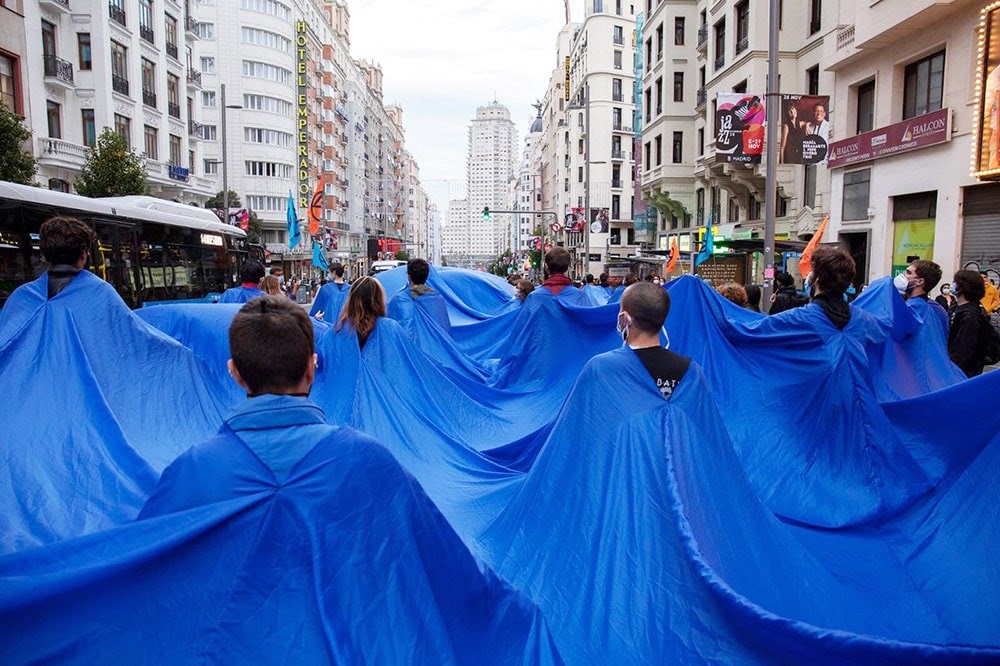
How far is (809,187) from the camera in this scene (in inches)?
1051

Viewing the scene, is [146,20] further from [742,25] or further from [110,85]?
[742,25]

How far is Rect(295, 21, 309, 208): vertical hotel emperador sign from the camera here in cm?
6856

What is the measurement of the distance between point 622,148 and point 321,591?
78.8m

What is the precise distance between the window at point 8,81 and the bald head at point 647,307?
2880 centimetres

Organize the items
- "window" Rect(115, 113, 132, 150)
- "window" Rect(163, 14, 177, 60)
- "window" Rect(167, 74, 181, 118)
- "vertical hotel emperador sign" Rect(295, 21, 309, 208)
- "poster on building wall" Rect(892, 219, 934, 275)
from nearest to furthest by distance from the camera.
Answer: "poster on building wall" Rect(892, 219, 934, 275) → "window" Rect(115, 113, 132, 150) → "window" Rect(163, 14, 177, 60) → "window" Rect(167, 74, 181, 118) → "vertical hotel emperador sign" Rect(295, 21, 309, 208)

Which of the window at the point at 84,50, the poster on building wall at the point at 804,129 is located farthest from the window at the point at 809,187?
the window at the point at 84,50

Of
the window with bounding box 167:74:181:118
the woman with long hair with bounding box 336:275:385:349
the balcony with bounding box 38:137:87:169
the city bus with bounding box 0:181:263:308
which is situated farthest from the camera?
the window with bounding box 167:74:181:118

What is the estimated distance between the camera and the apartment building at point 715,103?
86.1 ft

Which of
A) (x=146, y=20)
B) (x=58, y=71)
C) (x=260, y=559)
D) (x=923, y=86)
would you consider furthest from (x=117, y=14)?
(x=260, y=559)

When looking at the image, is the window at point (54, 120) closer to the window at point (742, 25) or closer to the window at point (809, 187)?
the window at point (742, 25)

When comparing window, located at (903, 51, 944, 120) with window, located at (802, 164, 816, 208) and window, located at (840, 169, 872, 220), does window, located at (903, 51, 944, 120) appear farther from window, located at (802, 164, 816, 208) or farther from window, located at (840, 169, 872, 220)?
window, located at (802, 164, 816, 208)

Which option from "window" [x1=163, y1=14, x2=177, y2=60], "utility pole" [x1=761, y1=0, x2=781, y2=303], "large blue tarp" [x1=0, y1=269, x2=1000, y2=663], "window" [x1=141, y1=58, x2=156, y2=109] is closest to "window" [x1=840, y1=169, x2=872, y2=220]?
"utility pole" [x1=761, y1=0, x2=781, y2=303]

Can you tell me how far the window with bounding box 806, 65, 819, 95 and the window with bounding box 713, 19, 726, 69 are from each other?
5023 mm

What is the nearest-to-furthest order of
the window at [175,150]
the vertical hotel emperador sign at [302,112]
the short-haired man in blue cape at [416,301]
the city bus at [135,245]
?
1. the short-haired man in blue cape at [416,301]
2. the city bus at [135,245]
3. the window at [175,150]
4. the vertical hotel emperador sign at [302,112]
